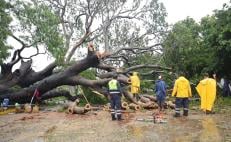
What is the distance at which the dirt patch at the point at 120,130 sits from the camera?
10.9m

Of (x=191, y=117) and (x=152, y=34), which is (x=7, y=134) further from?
(x=152, y=34)

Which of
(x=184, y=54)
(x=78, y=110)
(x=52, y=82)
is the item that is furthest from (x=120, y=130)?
(x=184, y=54)

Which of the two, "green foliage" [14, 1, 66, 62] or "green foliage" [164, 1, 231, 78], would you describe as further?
"green foliage" [164, 1, 231, 78]

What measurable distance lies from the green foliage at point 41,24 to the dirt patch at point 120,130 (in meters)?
4.38

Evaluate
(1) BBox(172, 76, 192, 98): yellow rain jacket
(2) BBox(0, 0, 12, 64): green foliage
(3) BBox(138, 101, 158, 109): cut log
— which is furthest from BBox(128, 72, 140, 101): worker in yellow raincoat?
(2) BBox(0, 0, 12, 64): green foliage

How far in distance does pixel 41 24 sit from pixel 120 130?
328 inches

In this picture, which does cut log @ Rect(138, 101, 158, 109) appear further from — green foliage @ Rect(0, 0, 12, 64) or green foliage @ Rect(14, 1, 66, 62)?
green foliage @ Rect(0, 0, 12, 64)

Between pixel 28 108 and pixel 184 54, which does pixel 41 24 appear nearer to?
pixel 28 108

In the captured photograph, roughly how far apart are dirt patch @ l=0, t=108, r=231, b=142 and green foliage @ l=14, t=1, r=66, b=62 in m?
4.38

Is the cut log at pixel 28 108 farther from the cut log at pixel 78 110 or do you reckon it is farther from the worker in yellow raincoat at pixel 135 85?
the worker in yellow raincoat at pixel 135 85

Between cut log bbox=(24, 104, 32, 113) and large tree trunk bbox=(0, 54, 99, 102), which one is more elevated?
large tree trunk bbox=(0, 54, 99, 102)

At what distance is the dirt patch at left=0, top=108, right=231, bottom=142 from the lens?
10.9 m

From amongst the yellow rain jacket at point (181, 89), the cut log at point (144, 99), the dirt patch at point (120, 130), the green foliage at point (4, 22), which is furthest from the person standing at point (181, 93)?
the green foliage at point (4, 22)

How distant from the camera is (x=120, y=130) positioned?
41.2ft
